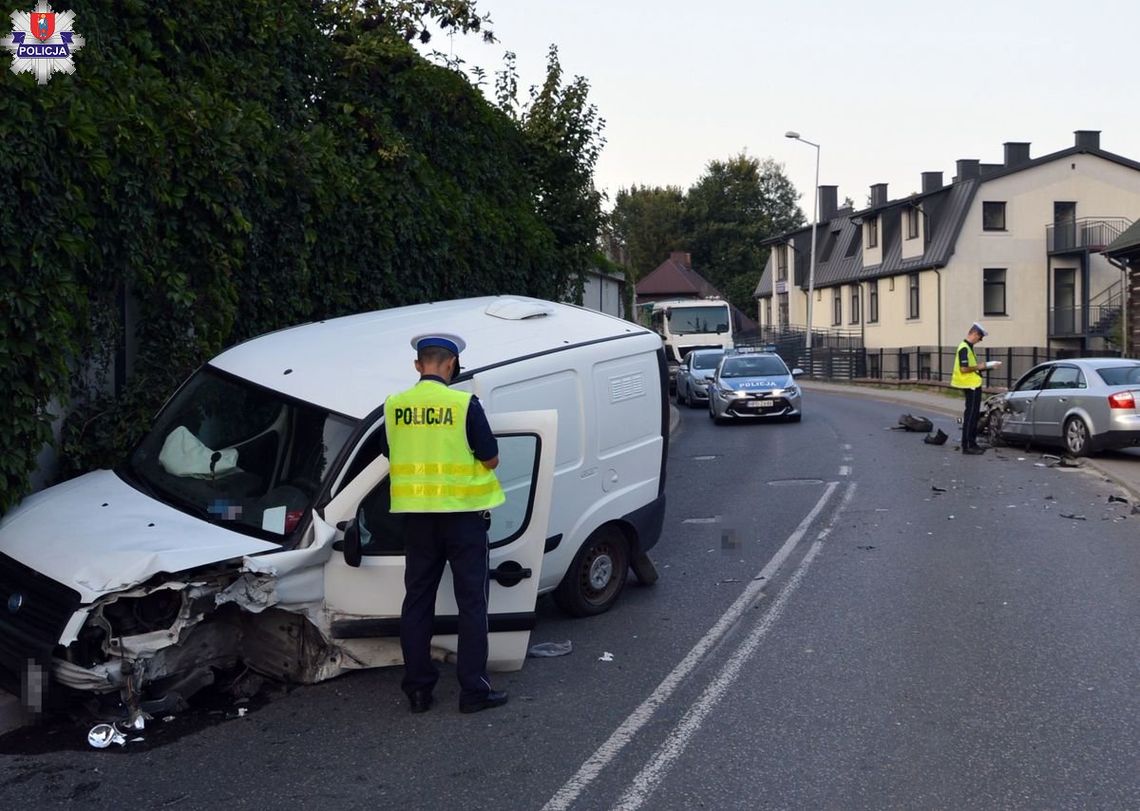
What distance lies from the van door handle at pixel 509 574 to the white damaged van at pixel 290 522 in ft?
0.03

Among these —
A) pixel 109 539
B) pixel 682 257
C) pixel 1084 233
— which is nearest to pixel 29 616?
pixel 109 539

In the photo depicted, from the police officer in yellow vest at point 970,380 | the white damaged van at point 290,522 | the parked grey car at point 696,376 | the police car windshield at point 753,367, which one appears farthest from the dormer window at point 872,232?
the white damaged van at point 290,522

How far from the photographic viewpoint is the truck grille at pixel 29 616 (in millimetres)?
5102

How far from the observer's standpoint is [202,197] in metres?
8.06

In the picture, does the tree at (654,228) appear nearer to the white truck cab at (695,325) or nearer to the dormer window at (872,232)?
the dormer window at (872,232)

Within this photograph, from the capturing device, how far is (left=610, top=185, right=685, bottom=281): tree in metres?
88.2

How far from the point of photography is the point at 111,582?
5105 mm

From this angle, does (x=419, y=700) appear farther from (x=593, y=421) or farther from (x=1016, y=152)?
(x=1016, y=152)

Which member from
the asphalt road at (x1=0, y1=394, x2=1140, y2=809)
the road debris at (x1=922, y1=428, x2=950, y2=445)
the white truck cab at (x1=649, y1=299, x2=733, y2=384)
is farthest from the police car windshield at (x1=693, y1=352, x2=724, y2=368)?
the asphalt road at (x1=0, y1=394, x2=1140, y2=809)

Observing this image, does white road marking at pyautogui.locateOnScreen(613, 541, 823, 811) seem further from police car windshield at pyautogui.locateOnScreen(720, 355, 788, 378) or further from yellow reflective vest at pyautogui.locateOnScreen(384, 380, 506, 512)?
police car windshield at pyautogui.locateOnScreen(720, 355, 788, 378)

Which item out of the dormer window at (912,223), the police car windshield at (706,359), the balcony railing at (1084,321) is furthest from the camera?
the dormer window at (912,223)

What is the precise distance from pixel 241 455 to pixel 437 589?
1.42m

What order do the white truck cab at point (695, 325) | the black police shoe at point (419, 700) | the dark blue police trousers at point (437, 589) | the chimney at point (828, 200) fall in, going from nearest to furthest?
the dark blue police trousers at point (437, 589) < the black police shoe at point (419, 700) < the white truck cab at point (695, 325) < the chimney at point (828, 200)

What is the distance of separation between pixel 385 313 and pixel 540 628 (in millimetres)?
2426
